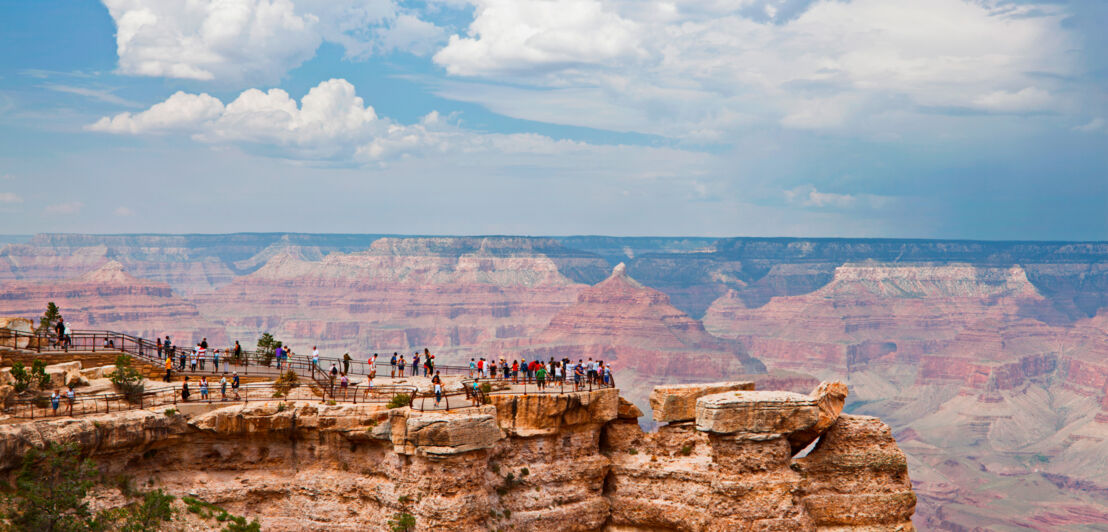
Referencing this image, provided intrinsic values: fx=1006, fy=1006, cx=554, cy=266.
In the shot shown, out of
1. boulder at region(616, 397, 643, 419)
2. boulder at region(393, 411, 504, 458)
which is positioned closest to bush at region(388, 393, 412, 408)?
boulder at region(393, 411, 504, 458)

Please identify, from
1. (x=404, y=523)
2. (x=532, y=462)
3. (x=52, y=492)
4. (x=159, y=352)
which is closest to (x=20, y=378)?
(x=52, y=492)

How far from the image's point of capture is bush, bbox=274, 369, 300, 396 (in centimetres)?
4578

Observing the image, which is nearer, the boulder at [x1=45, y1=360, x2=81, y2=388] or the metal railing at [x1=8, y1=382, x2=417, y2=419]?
the metal railing at [x1=8, y1=382, x2=417, y2=419]

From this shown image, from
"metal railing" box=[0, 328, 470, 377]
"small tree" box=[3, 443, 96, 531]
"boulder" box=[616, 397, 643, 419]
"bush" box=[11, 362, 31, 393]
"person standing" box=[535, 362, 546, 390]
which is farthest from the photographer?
"boulder" box=[616, 397, 643, 419]

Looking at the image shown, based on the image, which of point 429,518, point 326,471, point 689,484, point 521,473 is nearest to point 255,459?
point 326,471

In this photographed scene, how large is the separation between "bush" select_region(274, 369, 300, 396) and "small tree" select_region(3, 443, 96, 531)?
31.5ft

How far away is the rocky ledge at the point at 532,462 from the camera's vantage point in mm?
41750

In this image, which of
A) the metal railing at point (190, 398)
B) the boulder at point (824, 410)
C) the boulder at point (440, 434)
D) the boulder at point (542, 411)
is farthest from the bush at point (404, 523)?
the boulder at point (824, 410)

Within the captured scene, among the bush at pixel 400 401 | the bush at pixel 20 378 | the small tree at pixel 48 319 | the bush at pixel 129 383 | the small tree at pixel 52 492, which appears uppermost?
the small tree at pixel 48 319

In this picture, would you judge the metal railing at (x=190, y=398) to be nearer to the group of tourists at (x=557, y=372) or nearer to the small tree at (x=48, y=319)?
the group of tourists at (x=557, y=372)

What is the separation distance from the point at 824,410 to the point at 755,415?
4263 millimetres

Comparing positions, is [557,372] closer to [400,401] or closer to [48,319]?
[400,401]

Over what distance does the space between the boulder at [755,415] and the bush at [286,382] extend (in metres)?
19.0

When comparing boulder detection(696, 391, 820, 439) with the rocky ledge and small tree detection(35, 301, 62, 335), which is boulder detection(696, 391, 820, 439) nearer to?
the rocky ledge
